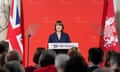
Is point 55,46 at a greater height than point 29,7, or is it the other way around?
point 29,7

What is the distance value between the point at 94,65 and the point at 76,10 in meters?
3.70

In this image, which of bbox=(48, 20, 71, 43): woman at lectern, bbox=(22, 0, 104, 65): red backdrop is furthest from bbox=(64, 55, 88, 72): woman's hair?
bbox=(22, 0, 104, 65): red backdrop

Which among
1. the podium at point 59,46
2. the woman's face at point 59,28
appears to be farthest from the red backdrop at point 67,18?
the podium at point 59,46

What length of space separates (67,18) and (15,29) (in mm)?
1163

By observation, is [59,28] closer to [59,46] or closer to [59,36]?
[59,36]

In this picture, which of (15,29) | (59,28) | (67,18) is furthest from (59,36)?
(15,29)

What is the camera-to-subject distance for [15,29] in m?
7.01

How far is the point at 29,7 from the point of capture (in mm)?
7000

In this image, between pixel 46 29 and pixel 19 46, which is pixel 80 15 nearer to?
pixel 46 29

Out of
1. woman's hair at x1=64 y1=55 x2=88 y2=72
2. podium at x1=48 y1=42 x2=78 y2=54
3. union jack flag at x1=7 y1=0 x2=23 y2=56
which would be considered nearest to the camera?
woman's hair at x1=64 y1=55 x2=88 y2=72

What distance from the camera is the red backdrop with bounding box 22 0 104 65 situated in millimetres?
6977

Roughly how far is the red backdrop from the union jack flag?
0.50 ft

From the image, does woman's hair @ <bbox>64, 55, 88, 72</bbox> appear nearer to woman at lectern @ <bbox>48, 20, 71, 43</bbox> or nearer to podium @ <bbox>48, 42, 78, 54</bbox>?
podium @ <bbox>48, 42, 78, 54</bbox>

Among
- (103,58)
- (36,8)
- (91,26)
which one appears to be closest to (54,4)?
(36,8)
